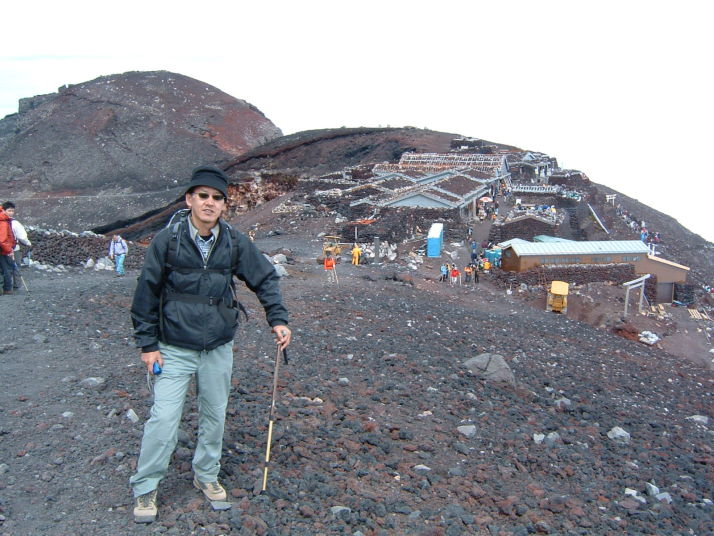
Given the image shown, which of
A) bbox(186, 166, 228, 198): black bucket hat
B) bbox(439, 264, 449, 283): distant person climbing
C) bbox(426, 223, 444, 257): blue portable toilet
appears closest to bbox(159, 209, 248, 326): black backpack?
bbox(186, 166, 228, 198): black bucket hat

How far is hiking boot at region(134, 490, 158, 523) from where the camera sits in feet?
9.57

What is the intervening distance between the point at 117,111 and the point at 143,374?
44578 mm

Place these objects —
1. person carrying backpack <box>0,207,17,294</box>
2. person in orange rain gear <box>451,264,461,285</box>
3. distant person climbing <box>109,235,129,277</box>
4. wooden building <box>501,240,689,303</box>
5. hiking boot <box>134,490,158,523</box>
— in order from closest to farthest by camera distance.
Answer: hiking boot <box>134,490,158,523</box>
person carrying backpack <box>0,207,17,294</box>
distant person climbing <box>109,235,129,277</box>
person in orange rain gear <box>451,264,461,285</box>
wooden building <box>501,240,689,303</box>

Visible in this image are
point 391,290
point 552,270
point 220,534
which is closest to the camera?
point 220,534

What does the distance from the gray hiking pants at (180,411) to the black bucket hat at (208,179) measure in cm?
83

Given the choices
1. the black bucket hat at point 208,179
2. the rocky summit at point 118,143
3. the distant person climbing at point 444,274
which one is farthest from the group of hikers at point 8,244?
the rocky summit at point 118,143

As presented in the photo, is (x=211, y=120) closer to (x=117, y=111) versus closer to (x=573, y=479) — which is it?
(x=117, y=111)

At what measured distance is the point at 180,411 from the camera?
9.96 ft

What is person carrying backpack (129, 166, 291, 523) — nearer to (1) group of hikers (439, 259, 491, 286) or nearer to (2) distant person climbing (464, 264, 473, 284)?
(1) group of hikers (439, 259, 491, 286)

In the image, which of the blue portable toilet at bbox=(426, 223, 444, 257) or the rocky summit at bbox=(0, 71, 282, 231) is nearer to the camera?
the blue portable toilet at bbox=(426, 223, 444, 257)

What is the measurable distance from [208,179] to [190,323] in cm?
73

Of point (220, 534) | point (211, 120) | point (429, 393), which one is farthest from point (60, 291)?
point (211, 120)

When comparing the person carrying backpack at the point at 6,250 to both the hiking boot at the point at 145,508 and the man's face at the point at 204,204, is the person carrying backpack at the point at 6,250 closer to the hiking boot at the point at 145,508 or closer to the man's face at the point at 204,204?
the man's face at the point at 204,204

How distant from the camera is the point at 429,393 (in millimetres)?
5285
